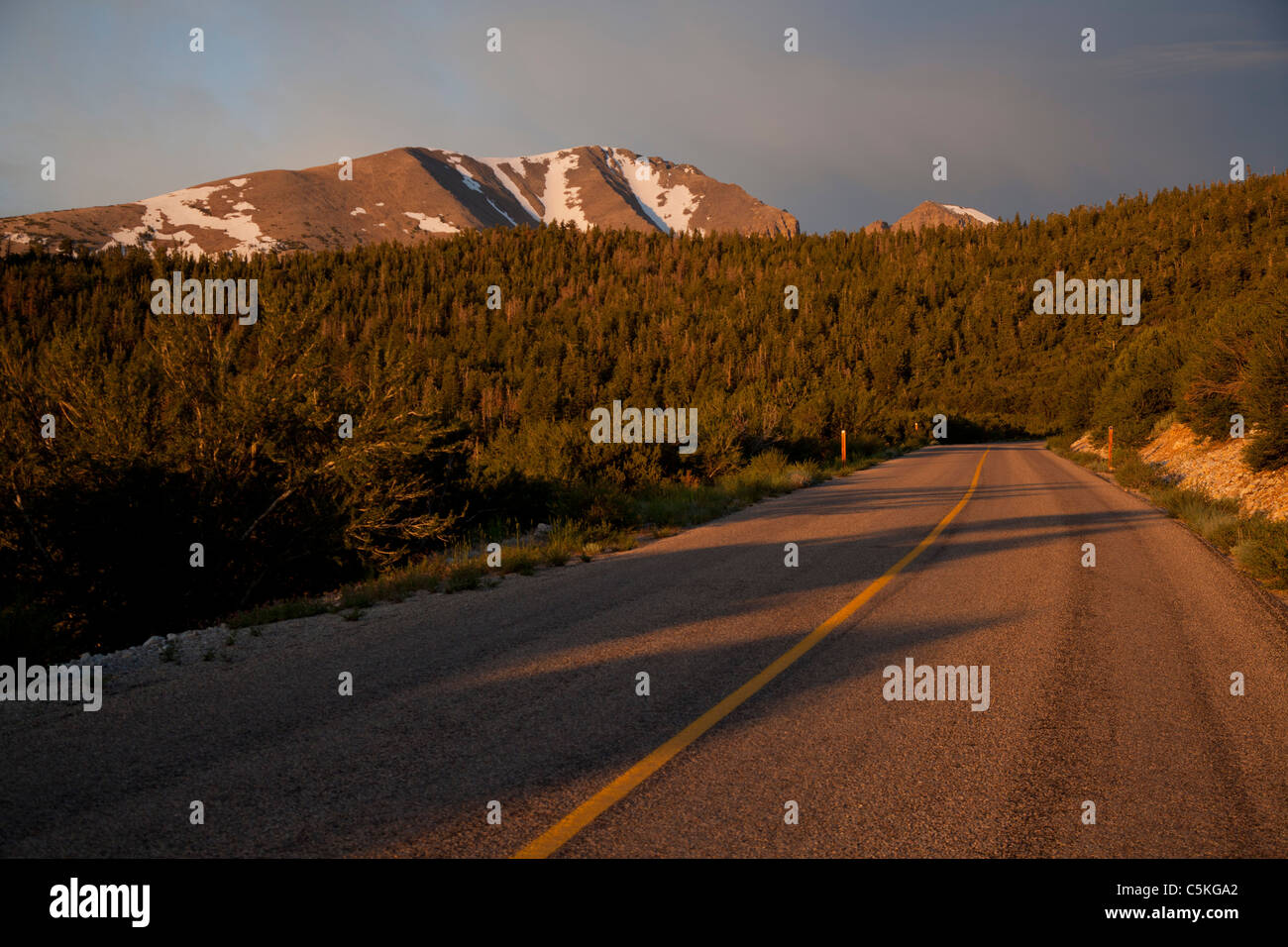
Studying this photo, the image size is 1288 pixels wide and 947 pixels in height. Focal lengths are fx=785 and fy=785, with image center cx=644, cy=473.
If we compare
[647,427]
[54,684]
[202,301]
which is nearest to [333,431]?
[202,301]

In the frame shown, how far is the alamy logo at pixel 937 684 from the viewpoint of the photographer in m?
5.04

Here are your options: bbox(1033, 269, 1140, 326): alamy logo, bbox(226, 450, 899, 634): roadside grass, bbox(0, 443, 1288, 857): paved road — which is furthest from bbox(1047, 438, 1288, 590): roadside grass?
bbox(1033, 269, 1140, 326): alamy logo

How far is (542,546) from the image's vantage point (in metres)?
11.0

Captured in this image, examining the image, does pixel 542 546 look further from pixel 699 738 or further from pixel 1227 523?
pixel 1227 523

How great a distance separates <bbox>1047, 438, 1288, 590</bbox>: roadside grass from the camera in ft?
29.0

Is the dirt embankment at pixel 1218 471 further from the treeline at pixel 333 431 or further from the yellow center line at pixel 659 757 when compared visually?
the yellow center line at pixel 659 757

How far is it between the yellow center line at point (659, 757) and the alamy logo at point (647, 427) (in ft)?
40.3

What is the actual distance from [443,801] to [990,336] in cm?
10873

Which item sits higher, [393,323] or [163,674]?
[393,323]

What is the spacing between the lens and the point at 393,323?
112 m

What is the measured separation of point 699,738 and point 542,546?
22.9 feet
